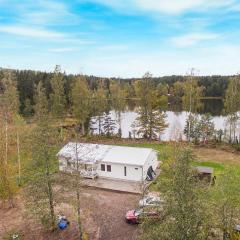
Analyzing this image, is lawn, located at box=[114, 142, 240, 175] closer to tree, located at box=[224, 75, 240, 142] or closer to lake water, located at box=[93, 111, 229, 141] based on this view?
tree, located at box=[224, 75, 240, 142]

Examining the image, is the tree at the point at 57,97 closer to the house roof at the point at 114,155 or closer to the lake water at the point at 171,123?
the lake water at the point at 171,123

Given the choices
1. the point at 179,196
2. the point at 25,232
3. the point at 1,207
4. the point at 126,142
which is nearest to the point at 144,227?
the point at 179,196

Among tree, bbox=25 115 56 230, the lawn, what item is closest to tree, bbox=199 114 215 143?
the lawn

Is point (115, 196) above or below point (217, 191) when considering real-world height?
below

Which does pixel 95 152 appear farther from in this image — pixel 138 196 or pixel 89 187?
pixel 138 196

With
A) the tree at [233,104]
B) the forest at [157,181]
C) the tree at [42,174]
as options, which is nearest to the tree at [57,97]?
the forest at [157,181]

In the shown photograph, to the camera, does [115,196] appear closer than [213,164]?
Yes

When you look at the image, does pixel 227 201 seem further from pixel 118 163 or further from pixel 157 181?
pixel 118 163
